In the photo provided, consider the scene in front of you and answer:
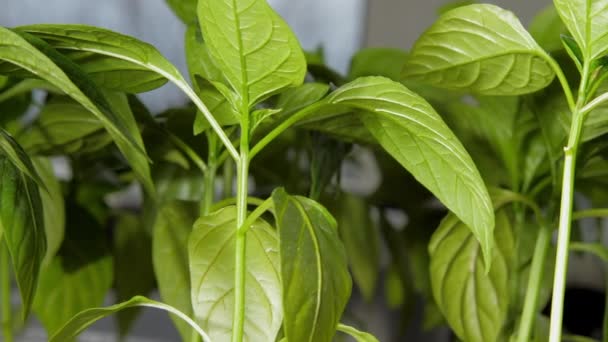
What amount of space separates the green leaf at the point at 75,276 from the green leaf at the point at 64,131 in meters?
0.08

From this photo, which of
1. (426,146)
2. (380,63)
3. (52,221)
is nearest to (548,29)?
(380,63)

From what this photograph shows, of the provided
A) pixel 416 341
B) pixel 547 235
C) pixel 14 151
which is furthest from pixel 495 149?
pixel 416 341

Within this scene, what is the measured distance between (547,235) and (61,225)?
0.29 meters

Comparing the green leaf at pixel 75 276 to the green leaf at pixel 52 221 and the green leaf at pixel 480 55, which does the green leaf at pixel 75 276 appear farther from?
the green leaf at pixel 480 55

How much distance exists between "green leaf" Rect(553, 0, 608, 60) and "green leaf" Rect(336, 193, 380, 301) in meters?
0.36

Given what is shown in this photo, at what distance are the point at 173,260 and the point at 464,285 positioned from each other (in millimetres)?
174

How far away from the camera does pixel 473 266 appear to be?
44 cm

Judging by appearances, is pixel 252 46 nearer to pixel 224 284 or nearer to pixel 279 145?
pixel 224 284

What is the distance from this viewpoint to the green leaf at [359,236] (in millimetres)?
675

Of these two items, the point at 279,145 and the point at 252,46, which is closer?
the point at 252,46

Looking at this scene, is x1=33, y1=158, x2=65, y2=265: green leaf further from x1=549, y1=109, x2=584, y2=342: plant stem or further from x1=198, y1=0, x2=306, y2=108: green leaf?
x1=549, y1=109, x2=584, y2=342: plant stem

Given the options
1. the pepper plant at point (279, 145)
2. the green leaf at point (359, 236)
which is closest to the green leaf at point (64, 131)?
the pepper plant at point (279, 145)

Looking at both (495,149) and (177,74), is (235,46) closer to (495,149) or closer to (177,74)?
(177,74)

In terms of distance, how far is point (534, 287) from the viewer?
0.42 meters
